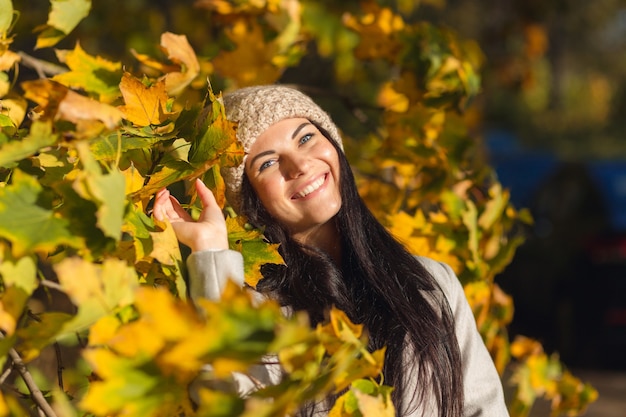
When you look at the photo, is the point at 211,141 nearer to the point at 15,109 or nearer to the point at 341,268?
the point at 15,109

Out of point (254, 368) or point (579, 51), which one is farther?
point (579, 51)

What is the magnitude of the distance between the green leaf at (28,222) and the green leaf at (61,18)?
0.83m

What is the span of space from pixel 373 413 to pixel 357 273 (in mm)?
671

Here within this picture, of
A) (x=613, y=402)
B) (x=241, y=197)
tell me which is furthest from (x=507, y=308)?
(x=613, y=402)

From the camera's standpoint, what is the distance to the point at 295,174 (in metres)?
1.84

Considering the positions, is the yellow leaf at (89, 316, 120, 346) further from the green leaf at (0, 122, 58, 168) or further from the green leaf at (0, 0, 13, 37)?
the green leaf at (0, 0, 13, 37)

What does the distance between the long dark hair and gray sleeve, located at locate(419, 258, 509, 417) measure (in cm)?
3

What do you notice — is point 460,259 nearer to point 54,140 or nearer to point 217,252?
point 217,252

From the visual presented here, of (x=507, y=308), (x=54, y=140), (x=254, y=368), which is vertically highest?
(x=54, y=140)

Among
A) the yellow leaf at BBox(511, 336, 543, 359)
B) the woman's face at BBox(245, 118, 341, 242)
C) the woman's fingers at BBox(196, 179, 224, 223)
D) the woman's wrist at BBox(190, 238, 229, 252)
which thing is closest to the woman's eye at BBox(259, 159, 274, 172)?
the woman's face at BBox(245, 118, 341, 242)

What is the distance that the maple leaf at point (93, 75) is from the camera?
1.81 m

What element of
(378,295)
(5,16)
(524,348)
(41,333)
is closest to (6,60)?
(5,16)

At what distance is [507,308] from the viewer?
250 cm

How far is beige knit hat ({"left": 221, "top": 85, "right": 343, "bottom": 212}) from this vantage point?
74.7 inches
